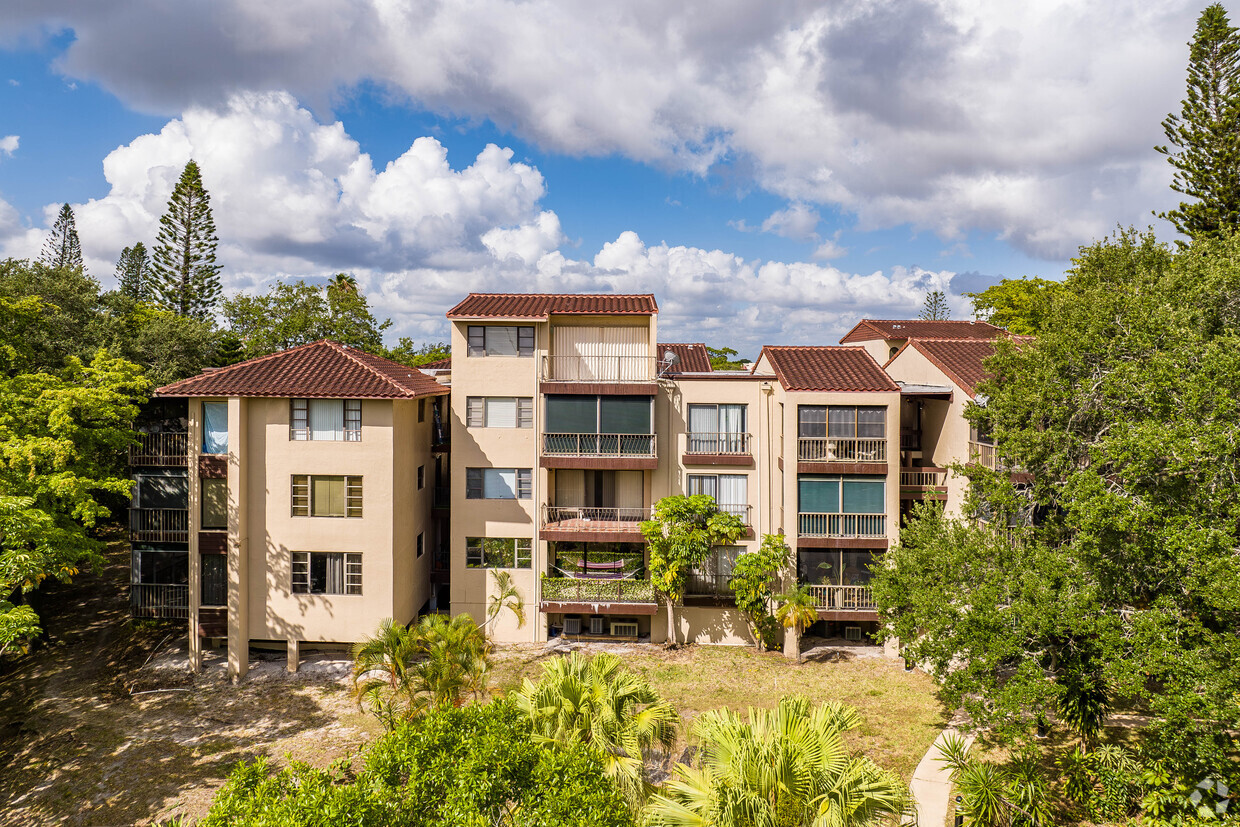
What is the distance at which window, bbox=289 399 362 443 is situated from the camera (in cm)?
2428

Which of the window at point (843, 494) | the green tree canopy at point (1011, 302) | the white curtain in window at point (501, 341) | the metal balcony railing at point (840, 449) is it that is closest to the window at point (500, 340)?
the white curtain in window at point (501, 341)

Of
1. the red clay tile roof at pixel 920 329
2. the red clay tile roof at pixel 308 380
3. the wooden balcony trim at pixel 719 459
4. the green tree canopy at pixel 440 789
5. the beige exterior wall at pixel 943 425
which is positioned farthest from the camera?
the red clay tile roof at pixel 920 329

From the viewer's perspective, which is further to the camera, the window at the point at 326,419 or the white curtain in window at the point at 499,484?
the white curtain in window at the point at 499,484

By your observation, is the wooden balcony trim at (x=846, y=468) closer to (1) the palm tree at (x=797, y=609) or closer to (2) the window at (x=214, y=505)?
(1) the palm tree at (x=797, y=609)

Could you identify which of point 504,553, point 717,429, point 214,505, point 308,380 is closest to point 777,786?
point 717,429

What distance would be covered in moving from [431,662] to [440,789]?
8.48 meters

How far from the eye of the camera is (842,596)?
25.1 m

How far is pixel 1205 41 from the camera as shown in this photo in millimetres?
27625

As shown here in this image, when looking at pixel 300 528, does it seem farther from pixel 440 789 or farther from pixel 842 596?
pixel 842 596

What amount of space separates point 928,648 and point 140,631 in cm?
2987

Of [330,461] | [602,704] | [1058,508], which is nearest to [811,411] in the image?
[1058,508]

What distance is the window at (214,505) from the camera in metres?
24.3

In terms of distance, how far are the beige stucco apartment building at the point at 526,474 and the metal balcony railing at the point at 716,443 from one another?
0.07m

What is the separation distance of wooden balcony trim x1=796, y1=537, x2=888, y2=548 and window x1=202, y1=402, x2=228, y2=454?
22.2 metres
